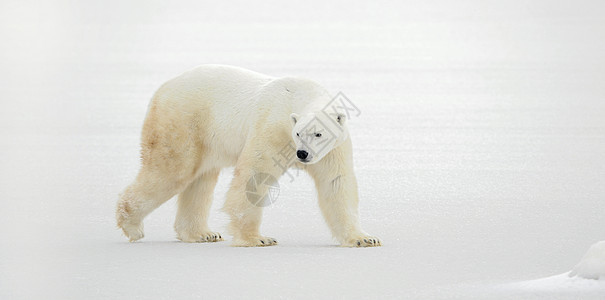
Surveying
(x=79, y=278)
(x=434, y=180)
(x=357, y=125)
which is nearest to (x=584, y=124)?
(x=357, y=125)

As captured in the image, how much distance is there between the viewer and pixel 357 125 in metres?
9.76

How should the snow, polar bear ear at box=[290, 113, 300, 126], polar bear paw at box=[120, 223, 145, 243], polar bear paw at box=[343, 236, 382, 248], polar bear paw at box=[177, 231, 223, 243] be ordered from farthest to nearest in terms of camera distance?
polar bear paw at box=[177, 231, 223, 243] < polar bear paw at box=[120, 223, 145, 243] < polar bear paw at box=[343, 236, 382, 248] < polar bear ear at box=[290, 113, 300, 126] < the snow

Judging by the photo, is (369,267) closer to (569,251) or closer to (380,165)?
(569,251)

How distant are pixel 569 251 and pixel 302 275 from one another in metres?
1.37

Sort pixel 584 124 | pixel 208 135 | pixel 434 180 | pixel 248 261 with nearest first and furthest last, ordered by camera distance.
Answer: pixel 248 261 → pixel 208 135 → pixel 434 180 → pixel 584 124

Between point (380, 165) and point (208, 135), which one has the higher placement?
point (208, 135)

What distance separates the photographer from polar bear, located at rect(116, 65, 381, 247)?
203 inches

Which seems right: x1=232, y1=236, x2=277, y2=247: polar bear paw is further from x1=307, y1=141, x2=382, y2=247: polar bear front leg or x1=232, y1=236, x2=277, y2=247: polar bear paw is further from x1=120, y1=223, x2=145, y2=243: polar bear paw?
x1=120, y1=223, x2=145, y2=243: polar bear paw

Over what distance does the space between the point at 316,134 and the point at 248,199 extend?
561mm

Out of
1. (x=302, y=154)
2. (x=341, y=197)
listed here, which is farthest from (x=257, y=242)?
(x=302, y=154)

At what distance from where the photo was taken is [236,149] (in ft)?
18.0
